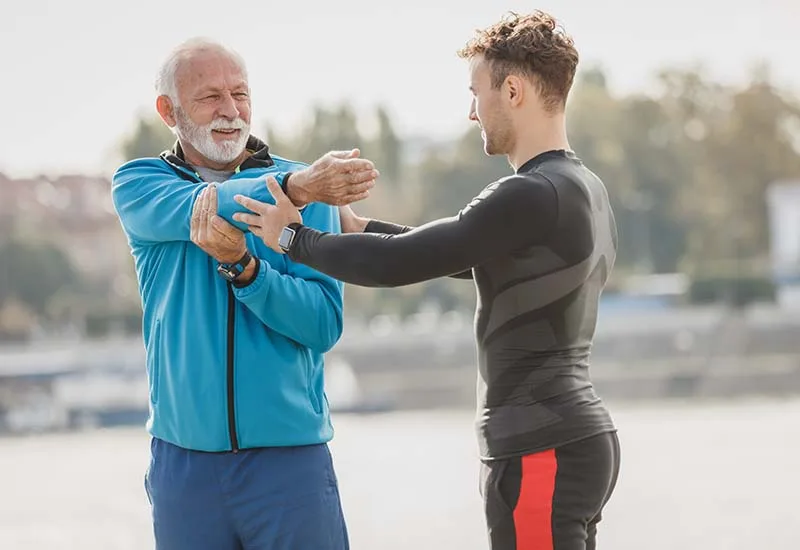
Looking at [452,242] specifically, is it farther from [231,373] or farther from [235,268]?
[231,373]

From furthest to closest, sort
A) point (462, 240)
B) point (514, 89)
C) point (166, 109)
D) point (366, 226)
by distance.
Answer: point (366, 226) → point (166, 109) → point (514, 89) → point (462, 240)

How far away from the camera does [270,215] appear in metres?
2.77

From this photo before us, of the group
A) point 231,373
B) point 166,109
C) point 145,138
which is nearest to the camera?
point 231,373

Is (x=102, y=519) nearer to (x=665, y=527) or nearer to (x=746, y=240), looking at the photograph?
(x=665, y=527)

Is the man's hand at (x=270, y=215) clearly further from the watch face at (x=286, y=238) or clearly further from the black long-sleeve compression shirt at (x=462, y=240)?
the black long-sleeve compression shirt at (x=462, y=240)

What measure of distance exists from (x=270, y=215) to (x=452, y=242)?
39 cm

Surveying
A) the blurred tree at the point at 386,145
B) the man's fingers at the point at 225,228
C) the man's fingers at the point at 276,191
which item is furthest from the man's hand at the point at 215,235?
the blurred tree at the point at 386,145

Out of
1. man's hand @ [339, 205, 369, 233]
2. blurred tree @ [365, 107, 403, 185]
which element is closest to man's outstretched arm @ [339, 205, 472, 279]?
man's hand @ [339, 205, 369, 233]

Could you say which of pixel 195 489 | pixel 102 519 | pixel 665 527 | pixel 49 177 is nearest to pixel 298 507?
pixel 195 489

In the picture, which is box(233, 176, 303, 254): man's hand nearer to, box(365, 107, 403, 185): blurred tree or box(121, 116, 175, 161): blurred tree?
box(121, 116, 175, 161): blurred tree

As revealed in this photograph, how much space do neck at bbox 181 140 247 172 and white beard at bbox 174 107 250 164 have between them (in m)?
0.04

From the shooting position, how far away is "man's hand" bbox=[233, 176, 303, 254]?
277 centimetres

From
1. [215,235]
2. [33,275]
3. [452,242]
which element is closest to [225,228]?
[215,235]

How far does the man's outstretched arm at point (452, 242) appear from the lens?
8.61 feet
